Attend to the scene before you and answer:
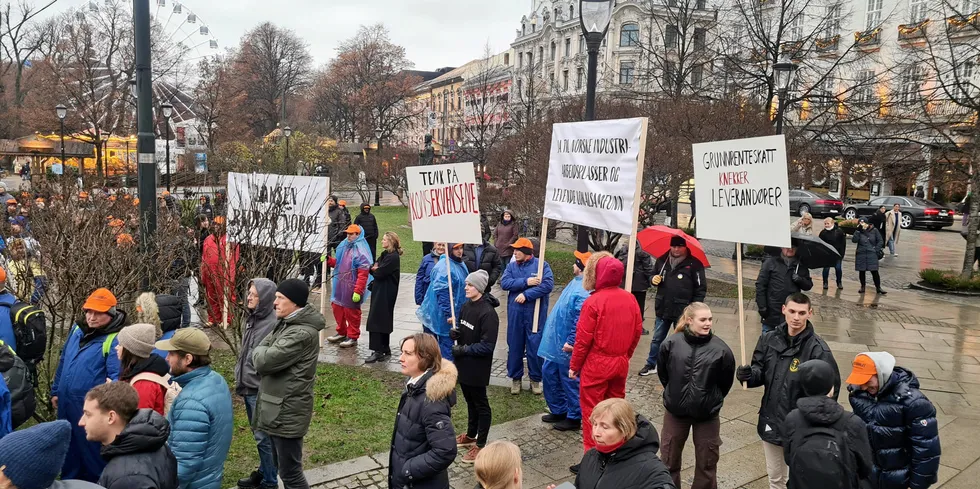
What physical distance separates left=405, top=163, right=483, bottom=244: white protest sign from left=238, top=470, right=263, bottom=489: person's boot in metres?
3.33

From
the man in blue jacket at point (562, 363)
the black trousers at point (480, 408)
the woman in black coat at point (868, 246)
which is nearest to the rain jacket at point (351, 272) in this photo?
the man in blue jacket at point (562, 363)

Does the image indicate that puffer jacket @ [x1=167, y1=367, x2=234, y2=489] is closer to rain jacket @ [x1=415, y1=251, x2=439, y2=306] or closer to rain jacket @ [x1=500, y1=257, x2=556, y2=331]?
rain jacket @ [x1=500, y1=257, x2=556, y2=331]

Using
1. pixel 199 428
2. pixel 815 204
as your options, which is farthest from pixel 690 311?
pixel 815 204

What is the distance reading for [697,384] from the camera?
15.7 ft

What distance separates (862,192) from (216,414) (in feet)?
167

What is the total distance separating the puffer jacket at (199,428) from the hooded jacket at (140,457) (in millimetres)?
637

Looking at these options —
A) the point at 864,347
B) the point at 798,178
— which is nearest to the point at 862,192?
the point at 798,178

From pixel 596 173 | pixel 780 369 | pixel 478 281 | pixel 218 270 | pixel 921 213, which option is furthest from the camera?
pixel 921 213

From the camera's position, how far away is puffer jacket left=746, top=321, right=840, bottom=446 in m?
4.71

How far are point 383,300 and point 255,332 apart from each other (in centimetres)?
358

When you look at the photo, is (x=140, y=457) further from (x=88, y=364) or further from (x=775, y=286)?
(x=775, y=286)

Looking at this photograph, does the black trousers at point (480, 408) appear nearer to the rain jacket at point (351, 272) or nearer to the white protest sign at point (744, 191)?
the white protest sign at point (744, 191)

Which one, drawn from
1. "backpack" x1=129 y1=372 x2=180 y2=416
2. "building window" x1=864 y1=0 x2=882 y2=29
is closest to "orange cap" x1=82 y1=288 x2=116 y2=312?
"backpack" x1=129 y1=372 x2=180 y2=416

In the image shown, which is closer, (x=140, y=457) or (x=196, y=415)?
→ (x=140, y=457)
